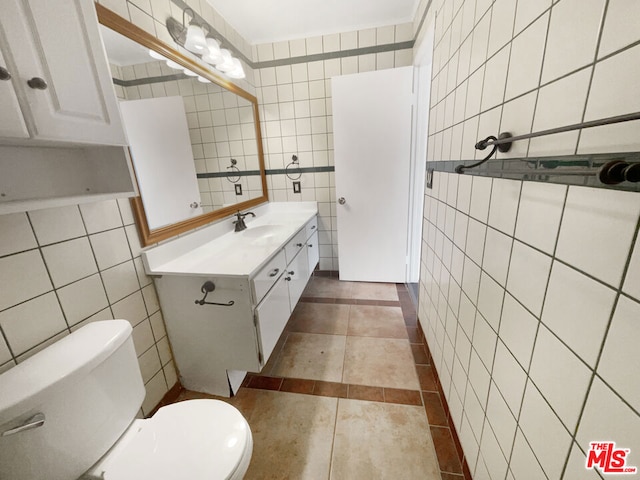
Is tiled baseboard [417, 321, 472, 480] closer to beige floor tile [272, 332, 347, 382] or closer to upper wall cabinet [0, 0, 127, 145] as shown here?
beige floor tile [272, 332, 347, 382]

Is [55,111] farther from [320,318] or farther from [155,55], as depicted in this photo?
[320,318]

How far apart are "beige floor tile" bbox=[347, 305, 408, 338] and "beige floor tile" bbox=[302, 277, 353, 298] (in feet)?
0.88

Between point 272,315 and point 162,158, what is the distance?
1076mm

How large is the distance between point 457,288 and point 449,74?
1.01 m

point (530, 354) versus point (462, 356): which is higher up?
point (530, 354)

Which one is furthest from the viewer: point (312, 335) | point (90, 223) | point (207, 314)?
point (312, 335)

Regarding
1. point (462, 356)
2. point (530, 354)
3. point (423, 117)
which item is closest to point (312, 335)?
point (462, 356)

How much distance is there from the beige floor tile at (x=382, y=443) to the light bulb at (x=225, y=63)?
230 cm

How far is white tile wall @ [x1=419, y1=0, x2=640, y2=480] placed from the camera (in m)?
0.41

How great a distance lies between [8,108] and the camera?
60 cm

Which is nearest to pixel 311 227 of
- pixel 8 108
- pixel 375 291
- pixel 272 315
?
pixel 375 291

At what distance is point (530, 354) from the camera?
2.03 feet

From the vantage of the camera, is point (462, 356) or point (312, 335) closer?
point (462, 356)

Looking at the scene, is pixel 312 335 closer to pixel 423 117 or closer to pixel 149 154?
pixel 149 154
